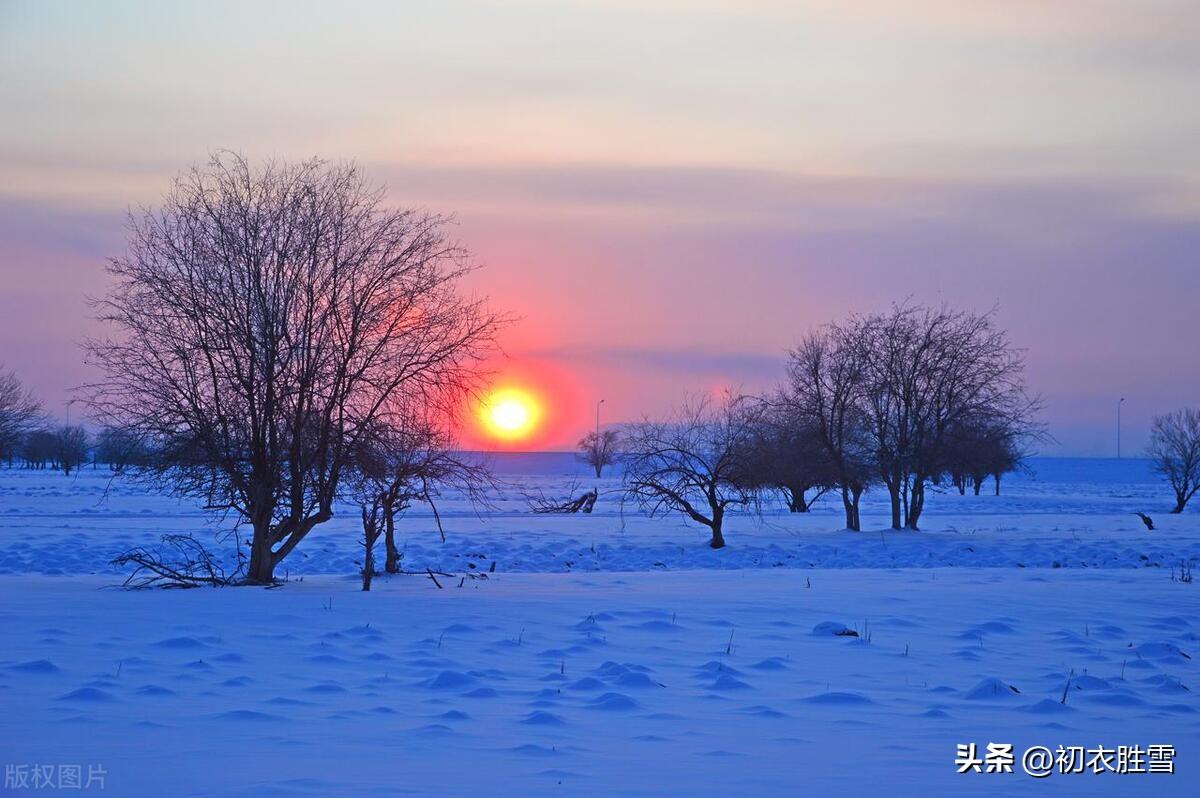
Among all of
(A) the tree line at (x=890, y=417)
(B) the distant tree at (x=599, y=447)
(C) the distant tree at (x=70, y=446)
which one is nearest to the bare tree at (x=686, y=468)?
(A) the tree line at (x=890, y=417)

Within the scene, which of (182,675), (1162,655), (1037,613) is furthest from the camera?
(1037,613)

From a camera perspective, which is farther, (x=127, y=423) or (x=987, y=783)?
(x=127, y=423)

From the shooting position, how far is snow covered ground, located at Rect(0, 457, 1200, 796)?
6512mm

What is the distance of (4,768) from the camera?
20.3ft

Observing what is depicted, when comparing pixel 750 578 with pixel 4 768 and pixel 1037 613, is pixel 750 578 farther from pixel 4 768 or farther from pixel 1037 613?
pixel 4 768

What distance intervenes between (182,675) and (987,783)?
249 inches

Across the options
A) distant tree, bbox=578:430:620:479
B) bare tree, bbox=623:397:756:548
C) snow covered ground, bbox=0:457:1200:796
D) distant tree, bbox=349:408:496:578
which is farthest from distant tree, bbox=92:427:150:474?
distant tree, bbox=578:430:620:479

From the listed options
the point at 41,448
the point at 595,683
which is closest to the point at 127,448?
the point at 595,683

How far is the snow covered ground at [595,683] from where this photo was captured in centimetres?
651

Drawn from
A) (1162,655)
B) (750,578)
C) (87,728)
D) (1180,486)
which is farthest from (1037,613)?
(1180,486)

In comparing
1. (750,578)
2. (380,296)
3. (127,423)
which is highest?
(380,296)

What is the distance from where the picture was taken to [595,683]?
908 centimetres

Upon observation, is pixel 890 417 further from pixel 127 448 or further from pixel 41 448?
pixel 41 448

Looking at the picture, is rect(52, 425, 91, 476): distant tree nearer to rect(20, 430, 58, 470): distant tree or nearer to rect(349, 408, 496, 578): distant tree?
rect(20, 430, 58, 470): distant tree
